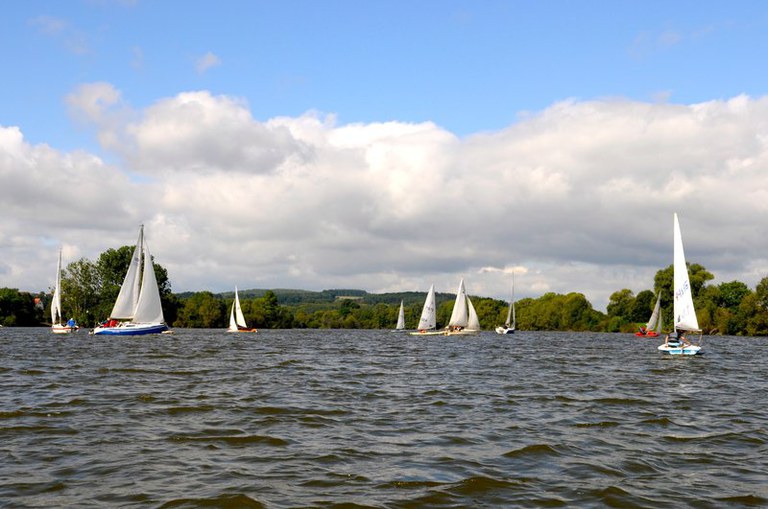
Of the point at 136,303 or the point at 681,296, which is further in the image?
the point at 136,303

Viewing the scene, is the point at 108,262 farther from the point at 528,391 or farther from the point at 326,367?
the point at 528,391

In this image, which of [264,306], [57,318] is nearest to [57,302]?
[57,318]

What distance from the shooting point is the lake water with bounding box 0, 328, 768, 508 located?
1146cm

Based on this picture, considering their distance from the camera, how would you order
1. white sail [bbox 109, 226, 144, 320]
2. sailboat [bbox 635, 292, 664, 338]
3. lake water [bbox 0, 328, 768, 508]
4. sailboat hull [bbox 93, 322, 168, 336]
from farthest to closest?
sailboat [bbox 635, 292, 664, 338], sailboat hull [bbox 93, 322, 168, 336], white sail [bbox 109, 226, 144, 320], lake water [bbox 0, 328, 768, 508]

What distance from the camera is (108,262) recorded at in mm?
147625

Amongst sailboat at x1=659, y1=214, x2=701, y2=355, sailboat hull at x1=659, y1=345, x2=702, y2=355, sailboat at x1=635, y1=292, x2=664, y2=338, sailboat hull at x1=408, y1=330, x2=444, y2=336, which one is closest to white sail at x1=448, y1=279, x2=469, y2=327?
sailboat hull at x1=408, y1=330, x2=444, y2=336

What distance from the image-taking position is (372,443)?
51.4 ft

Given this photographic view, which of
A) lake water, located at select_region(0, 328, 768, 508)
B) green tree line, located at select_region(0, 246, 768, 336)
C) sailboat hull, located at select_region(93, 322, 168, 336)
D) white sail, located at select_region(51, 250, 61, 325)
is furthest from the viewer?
green tree line, located at select_region(0, 246, 768, 336)

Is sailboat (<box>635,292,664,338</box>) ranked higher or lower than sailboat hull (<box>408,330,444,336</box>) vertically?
higher

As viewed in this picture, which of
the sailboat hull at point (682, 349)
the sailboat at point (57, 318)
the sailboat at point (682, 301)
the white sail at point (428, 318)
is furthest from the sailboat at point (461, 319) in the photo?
the sailboat at point (57, 318)

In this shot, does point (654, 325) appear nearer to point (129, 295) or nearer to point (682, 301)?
point (682, 301)

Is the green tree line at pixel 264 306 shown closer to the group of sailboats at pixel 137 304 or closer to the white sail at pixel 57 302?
the white sail at pixel 57 302

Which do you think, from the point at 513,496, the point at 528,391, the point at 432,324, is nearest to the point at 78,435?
the point at 513,496

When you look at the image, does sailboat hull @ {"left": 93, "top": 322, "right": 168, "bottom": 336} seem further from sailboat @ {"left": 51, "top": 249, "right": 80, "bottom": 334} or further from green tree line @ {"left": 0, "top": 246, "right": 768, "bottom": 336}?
green tree line @ {"left": 0, "top": 246, "right": 768, "bottom": 336}
